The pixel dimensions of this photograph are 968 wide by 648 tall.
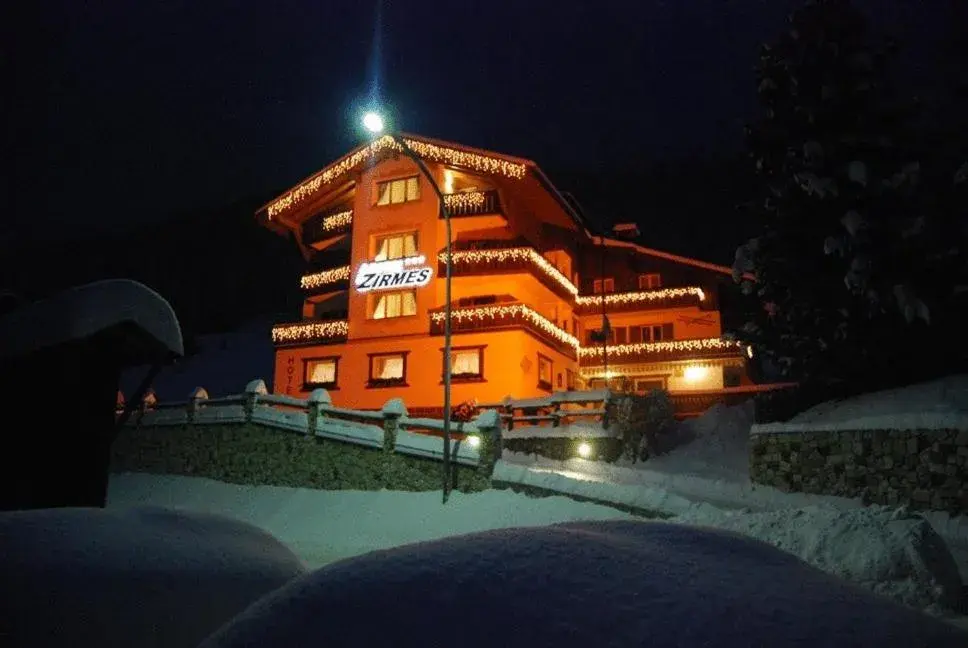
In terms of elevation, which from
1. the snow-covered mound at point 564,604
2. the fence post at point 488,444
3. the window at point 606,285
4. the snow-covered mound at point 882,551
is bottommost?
the snow-covered mound at point 882,551

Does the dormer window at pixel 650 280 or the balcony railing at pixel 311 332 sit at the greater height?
the dormer window at pixel 650 280

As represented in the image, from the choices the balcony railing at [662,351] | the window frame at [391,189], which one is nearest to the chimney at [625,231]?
the balcony railing at [662,351]

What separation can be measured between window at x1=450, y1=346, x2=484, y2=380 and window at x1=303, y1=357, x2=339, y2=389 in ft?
20.9

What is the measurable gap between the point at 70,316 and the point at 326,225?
27914mm

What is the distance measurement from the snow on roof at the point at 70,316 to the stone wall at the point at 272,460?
8.69 meters

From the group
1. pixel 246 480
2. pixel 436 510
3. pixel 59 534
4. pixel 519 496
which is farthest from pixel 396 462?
pixel 59 534

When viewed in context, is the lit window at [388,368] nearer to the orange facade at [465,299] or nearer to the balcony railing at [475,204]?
the orange facade at [465,299]

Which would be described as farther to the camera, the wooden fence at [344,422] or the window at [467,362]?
the window at [467,362]

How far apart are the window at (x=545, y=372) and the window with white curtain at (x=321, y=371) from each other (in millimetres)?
10236

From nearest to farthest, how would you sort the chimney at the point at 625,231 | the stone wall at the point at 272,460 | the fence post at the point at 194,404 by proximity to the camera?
1. the stone wall at the point at 272,460
2. the fence post at the point at 194,404
3. the chimney at the point at 625,231

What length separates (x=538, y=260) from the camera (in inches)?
1387

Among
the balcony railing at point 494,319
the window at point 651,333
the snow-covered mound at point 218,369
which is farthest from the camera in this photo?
the snow-covered mound at point 218,369

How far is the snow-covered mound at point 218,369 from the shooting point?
57.9 m

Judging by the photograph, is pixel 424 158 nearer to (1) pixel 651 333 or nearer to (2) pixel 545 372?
(2) pixel 545 372
